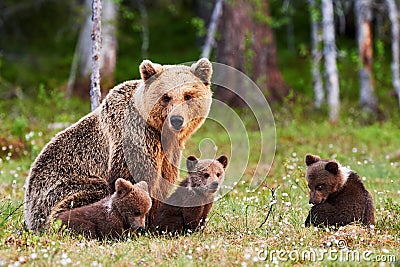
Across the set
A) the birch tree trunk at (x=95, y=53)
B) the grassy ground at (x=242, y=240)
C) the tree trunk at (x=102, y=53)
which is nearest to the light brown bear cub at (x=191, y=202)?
the grassy ground at (x=242, y=240)

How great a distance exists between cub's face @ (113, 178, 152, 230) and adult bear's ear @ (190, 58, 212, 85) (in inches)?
61.7

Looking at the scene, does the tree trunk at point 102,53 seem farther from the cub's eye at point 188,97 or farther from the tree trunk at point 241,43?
the cub's eye at point 188,97

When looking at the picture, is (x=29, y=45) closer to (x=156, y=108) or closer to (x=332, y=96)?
(x=332, y=96)

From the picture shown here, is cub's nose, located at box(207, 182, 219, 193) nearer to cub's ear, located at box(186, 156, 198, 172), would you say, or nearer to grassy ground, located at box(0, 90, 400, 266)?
cub's ear, located at box(186, 156, 198, 172)

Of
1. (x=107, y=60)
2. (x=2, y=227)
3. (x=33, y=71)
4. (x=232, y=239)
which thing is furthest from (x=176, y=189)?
(x=33, y=71)

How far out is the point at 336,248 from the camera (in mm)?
6406

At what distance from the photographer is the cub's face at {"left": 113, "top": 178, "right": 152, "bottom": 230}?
6.73 meters

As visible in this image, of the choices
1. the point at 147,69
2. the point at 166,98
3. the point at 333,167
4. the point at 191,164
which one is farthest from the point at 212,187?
the point at 147,69

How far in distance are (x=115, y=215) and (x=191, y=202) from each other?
0.81 meters

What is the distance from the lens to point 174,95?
7277 mm

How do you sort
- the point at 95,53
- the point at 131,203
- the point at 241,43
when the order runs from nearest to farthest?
the point at 131,203 < the point at 95,53 < the point at 241,43

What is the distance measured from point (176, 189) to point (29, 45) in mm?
25377

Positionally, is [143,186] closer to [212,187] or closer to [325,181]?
[212,187]

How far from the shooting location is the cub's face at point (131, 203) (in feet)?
22.1
